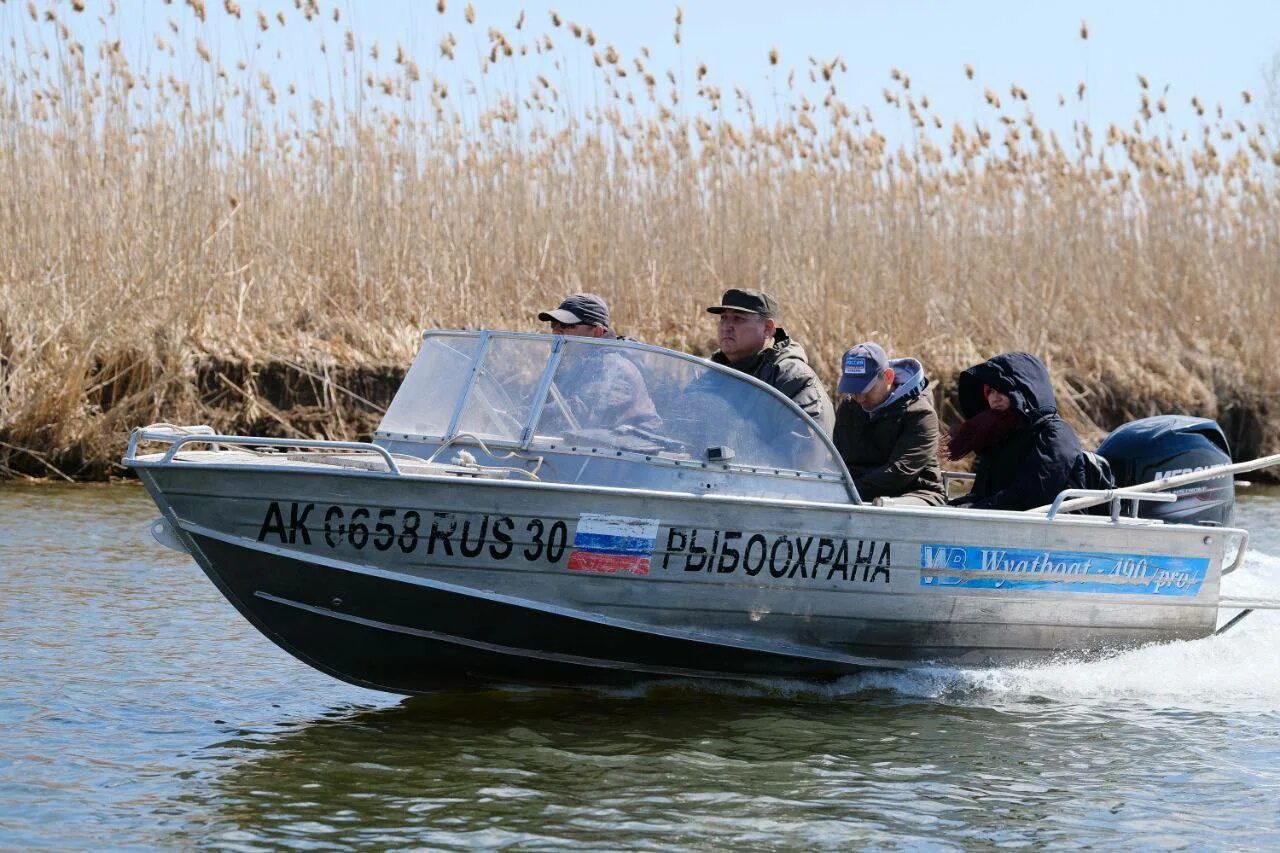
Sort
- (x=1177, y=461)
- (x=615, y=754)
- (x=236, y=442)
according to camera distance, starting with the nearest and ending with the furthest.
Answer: (x=236, y=442), (x=615, y=754), (x=1177, y=461)

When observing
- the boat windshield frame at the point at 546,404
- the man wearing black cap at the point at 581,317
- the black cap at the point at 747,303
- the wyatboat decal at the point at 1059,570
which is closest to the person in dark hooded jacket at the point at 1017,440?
the wyatboat decal at the point at 1059,570

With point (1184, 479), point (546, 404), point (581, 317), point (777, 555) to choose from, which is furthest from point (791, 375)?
point (1184, 479)

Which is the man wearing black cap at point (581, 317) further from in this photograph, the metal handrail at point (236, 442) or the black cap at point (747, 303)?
the metal handrail at point (236, 442)

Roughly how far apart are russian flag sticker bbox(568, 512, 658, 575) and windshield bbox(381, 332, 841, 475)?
35 centimetres

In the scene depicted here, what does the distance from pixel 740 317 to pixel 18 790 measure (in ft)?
12.7

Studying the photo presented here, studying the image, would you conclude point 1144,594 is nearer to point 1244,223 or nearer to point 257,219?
point 257,219

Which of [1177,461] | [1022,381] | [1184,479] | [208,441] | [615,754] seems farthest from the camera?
[1177,461]

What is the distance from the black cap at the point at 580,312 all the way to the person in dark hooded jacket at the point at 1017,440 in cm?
177

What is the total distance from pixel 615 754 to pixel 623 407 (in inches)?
54.7

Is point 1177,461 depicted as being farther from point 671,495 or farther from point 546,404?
point 546,404

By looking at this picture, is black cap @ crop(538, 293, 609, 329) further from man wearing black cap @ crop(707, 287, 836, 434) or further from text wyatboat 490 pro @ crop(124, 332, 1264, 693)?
text wyatboat 490 pro @ crop(124, 332, 1264, 693)

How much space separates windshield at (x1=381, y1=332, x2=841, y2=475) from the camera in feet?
22.6

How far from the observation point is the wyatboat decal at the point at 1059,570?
7289 millimetres

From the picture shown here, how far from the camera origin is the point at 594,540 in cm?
658
